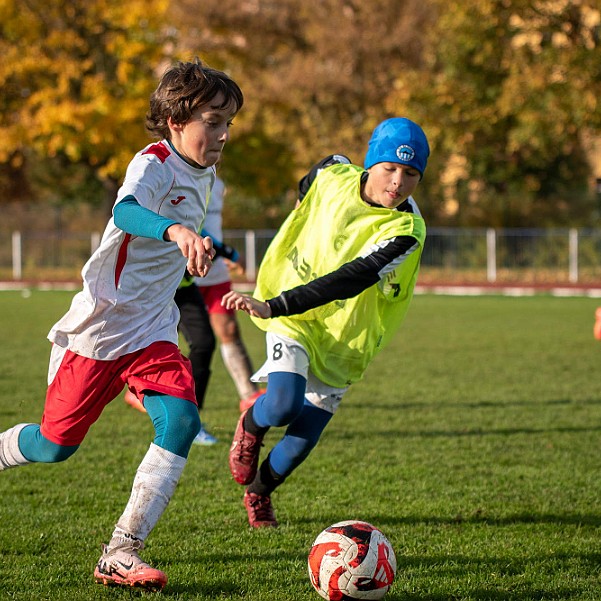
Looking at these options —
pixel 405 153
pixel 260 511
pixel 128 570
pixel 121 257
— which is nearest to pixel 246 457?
pixel 260 511

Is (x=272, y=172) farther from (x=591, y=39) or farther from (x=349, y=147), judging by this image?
(x=591, y=39)

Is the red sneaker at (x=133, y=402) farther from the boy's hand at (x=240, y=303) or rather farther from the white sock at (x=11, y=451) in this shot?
the boy's hand at (x=240, y=303)

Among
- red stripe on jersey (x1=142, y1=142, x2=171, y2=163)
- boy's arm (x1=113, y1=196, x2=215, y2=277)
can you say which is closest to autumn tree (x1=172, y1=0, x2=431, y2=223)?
red stripe on jersey (x1=142, y1=142, x2=171, y2=163)

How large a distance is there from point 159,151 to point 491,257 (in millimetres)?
26248

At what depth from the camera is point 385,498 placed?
219 inches

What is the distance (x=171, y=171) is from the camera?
408cm

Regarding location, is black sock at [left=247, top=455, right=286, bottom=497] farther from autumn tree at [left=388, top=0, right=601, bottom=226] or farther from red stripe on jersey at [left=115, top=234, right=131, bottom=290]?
autumn tree at [left=388, top=0, right=601, bottom=226]

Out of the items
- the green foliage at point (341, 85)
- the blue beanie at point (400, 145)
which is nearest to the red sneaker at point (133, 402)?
the blue beanie at point (400, 145)

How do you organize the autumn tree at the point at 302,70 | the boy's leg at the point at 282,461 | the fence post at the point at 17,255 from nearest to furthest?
the boy's leg at the point at 282,461
the fence post at the point at 17,255
the autumn tree at the point at 302,70

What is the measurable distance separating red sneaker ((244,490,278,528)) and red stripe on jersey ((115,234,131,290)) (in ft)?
4.86

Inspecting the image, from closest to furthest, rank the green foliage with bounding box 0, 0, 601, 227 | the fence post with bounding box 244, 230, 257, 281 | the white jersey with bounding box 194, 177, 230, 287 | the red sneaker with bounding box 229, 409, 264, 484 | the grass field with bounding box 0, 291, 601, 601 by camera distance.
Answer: the grass field with bounding box 0, 291, 601, 601
the red sneaker with bounding box 229, 409, 264, 484
the white jersey with bounding box 194, 177, 230, 287
the green foliage with bounding box 0, 0, 601, 227
the fence post with bounding box 244, 230, 257, 281

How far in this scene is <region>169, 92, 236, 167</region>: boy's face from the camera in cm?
409

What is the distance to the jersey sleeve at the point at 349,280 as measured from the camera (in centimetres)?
450

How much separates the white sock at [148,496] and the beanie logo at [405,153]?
1.75 meters
